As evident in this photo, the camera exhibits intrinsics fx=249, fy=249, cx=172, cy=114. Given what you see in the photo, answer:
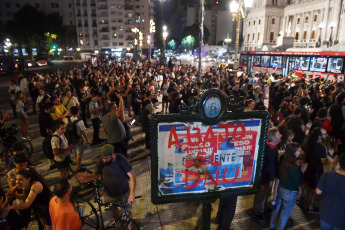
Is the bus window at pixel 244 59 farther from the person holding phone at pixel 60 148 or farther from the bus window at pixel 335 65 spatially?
the person holding phone at pixel 60 148

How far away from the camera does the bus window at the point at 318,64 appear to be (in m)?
18.6

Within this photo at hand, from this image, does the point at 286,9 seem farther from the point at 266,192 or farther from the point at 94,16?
the point at 266,192

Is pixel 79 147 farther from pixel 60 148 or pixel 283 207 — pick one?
pixel 283 207

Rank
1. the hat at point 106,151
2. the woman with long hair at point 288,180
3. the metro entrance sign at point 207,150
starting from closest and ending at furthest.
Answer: the metro entrance sign at point 207,150 → the hat at point 106,151 → the woman with long hair at point 288,180

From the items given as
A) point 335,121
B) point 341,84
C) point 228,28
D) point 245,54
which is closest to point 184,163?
point 335,121

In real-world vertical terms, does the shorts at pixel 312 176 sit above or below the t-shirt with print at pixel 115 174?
below

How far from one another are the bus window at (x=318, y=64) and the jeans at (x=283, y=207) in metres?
17.8

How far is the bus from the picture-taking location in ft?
58.2

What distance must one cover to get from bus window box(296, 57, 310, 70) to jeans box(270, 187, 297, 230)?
18842mm

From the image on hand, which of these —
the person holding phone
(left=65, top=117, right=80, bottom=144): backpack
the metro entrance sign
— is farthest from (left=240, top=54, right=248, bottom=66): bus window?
the metro entrance sign

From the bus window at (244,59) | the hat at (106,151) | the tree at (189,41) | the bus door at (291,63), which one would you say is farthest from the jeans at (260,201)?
the tree at (189,41)

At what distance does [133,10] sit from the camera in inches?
3273

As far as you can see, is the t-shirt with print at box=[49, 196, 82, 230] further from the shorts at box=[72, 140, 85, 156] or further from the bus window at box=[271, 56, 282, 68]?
the bus window at box=[271, 56, 282, 68]

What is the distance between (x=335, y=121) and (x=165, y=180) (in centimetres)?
704
